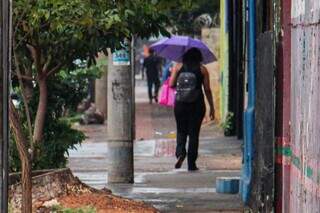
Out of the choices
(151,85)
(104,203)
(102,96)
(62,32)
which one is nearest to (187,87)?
(104,203)

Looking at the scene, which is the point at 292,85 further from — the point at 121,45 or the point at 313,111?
the point at 121,45

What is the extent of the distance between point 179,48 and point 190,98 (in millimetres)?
2722

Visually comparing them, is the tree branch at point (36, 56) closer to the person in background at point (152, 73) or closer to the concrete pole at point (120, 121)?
the concrete pole at point (120, 121)

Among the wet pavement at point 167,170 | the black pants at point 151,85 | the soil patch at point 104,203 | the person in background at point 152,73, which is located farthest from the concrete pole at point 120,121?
the person in background at point 152,73

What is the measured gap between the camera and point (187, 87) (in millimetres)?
12453

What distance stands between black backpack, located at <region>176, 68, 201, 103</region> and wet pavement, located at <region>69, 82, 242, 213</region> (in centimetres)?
97

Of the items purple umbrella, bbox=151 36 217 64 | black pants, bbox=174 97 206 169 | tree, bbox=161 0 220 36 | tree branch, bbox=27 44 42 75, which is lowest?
black pants, bbox=174 97 206 169

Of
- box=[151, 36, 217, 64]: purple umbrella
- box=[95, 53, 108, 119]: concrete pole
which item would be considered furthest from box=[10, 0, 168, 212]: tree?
box=[95, 53, 108, 119]: concrete pole

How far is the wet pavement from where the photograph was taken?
393 inches

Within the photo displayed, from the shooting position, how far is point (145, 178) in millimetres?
12273

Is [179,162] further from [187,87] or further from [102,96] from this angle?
[102,96]

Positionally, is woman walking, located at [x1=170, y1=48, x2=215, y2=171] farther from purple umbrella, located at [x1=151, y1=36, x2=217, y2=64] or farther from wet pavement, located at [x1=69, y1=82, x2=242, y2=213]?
purple umbrella, located at [x1=151, y1=36, x2=217, y2=64]

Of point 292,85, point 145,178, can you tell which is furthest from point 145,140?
point 292,85

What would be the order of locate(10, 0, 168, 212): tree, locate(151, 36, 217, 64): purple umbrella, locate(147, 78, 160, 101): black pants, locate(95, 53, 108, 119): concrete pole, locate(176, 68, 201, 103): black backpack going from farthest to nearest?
locate(147, 78, 160, 101): black pants → locate(95, 53, 108, 119): concrete pole → locate(151, 36, 217, 64): purple umbrella → locate(176, 68, 201, 103): black backpack → locate(10, 0, 168, 212): tree
